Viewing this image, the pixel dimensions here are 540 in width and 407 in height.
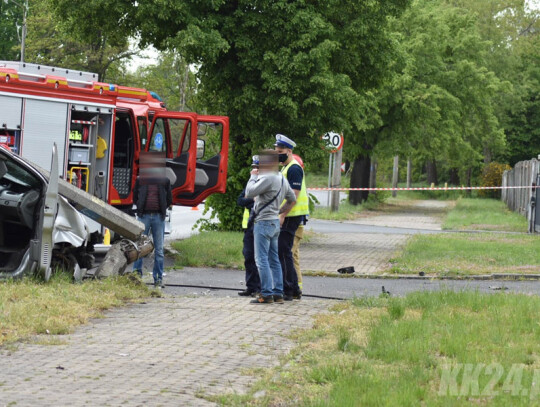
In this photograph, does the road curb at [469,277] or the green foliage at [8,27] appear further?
the green foliage at [8,27]

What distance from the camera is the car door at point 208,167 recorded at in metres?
17.7

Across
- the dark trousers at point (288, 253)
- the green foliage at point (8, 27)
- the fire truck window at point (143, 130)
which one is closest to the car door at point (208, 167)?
the fire truck window at point (143, 130)

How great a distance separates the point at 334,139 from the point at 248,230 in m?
14.1

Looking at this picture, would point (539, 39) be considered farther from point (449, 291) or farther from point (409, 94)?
point (449, 291)

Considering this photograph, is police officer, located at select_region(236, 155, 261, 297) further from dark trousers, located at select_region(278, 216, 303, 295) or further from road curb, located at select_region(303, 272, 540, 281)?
road curb, located at select_region(303, 272, 540, 281)

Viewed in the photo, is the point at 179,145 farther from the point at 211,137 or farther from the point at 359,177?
the point at 359,177

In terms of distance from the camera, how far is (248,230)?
1177 cm

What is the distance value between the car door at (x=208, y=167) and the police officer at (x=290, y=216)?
6439 millimetres

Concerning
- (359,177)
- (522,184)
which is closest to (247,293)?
(522,184)

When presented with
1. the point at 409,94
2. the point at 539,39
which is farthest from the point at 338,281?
the point at 539,39

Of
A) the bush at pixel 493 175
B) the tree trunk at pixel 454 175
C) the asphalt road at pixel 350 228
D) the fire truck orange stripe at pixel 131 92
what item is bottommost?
the asphalt road at pixel 350 228

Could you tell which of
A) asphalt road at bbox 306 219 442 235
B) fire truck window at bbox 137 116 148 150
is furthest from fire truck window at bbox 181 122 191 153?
asphalt road at bbox 306 219 442 235

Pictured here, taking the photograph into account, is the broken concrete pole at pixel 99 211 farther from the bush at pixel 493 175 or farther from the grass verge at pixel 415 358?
the bush at pixel 493 175

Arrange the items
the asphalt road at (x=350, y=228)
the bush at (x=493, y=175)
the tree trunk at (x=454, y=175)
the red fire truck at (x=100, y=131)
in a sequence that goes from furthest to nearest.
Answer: the tree trunk at (x=454, y=175) → the bush at (x=493, y=175) → the asphalt road at (x=350, y=228) → the red fire truck at (x=100, y=131)
